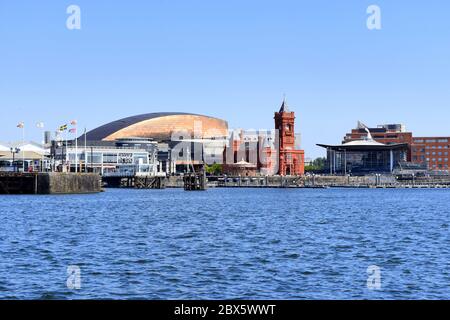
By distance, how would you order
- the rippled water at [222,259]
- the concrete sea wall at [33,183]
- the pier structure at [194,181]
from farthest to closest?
the pier structure at [194,181] < the concrete sea wall at [33,183] < the rippled water at [222,259]

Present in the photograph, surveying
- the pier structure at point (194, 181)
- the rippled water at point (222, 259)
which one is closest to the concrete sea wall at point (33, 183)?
the pier structure at point (194, 181)

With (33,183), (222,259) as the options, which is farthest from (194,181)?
(222,259)

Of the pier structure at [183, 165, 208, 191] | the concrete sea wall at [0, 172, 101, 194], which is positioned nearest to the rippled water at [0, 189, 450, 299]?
the concrete sea wall at [0, 172, 101, 194]

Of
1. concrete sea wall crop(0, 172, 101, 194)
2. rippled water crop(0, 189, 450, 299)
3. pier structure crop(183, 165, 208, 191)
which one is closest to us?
rippled water crop(0, 189, 450, 299)

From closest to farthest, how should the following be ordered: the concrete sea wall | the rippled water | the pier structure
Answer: the rippled water → the concrete sea wall → the pier structure

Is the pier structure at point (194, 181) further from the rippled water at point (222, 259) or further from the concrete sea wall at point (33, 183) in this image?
the rippled water at point (222, 259)

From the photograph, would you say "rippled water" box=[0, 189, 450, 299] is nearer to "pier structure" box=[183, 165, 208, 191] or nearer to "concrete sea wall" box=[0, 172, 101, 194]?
"concrete sea wall" box=[0, 172, 101, 194]

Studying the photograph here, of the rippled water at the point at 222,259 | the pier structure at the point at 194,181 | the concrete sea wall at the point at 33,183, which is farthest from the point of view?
the pier structure at the point at 194,181

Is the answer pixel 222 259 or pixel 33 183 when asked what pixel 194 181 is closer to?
pixel 33 183

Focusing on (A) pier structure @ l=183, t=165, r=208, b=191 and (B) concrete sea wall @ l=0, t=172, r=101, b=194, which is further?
(A) pier structure @ l=183, t=165, r=208, b=191

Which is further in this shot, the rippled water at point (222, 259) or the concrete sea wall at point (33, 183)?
the concrete sea wall at point (33, 183)

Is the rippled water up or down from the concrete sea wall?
down
